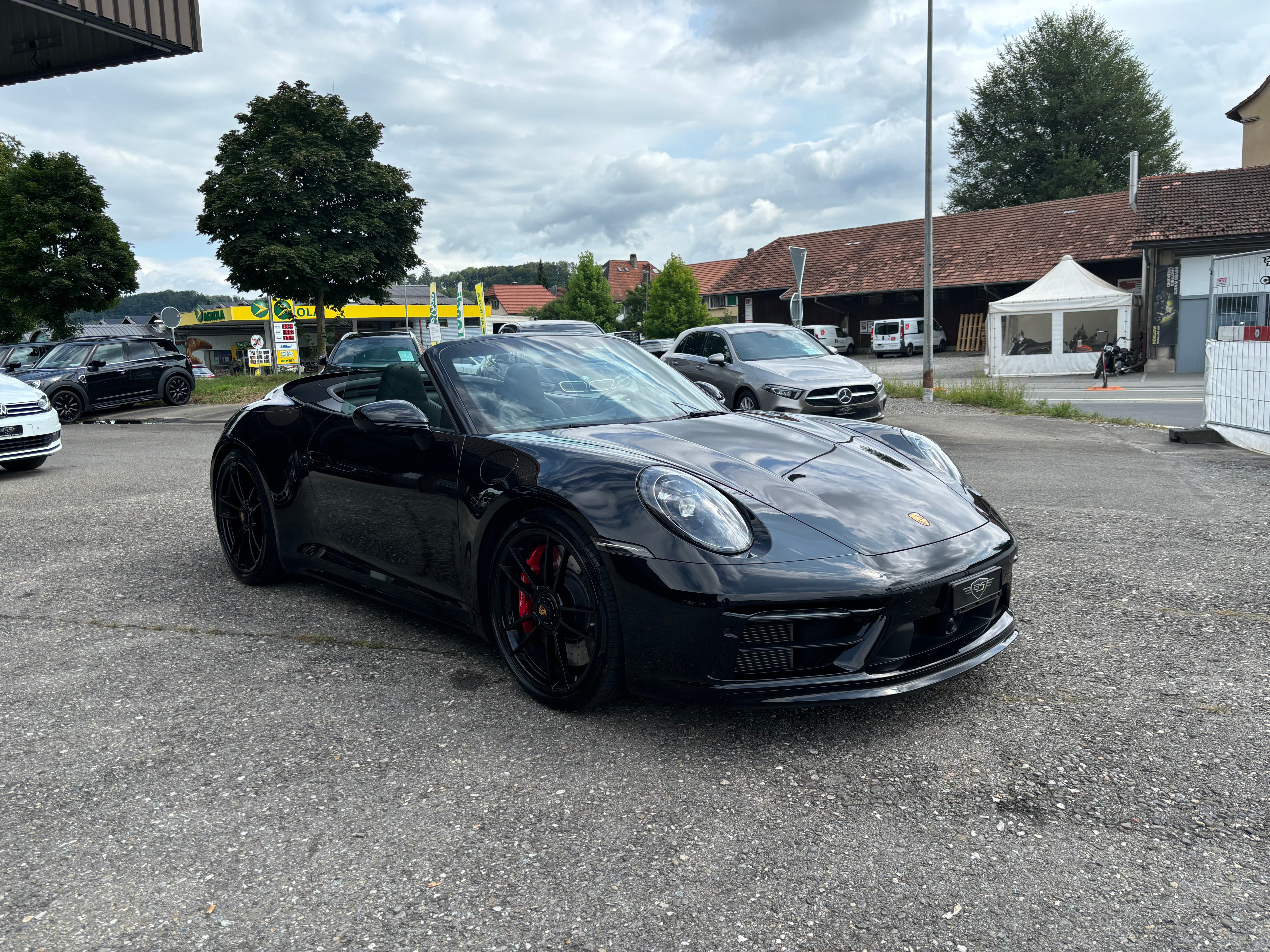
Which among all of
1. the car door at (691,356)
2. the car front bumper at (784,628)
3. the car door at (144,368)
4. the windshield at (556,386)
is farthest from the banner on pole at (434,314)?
the car front bumper at (784,628)

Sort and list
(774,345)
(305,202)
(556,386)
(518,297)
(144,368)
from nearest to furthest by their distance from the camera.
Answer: (556,386)
(774,345)
(144,368)
(305,202)
(518,297)

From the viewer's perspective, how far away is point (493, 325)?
60.1 m

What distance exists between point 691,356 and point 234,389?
15.1 meters

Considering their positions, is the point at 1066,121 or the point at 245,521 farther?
the point at 1066,121

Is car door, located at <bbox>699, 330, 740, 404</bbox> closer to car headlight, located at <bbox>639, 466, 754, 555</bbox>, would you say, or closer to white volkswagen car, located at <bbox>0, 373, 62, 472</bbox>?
white volkswagen car, located at <bbox>0, 373, 62, 472</bbox>

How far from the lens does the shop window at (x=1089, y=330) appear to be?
27.1 m

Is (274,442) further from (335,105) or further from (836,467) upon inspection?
(335,105)

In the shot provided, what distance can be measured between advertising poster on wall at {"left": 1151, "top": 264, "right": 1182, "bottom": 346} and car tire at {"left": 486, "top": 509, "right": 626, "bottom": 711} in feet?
89.9

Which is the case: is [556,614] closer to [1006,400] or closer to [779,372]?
[779,372]

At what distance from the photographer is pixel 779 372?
41.1ft

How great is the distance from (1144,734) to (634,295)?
80.5 meters

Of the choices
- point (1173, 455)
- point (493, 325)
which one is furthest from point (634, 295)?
point (1173, 455)

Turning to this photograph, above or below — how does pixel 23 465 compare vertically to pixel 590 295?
below

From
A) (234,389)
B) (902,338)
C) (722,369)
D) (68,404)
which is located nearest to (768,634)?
(722,369)
